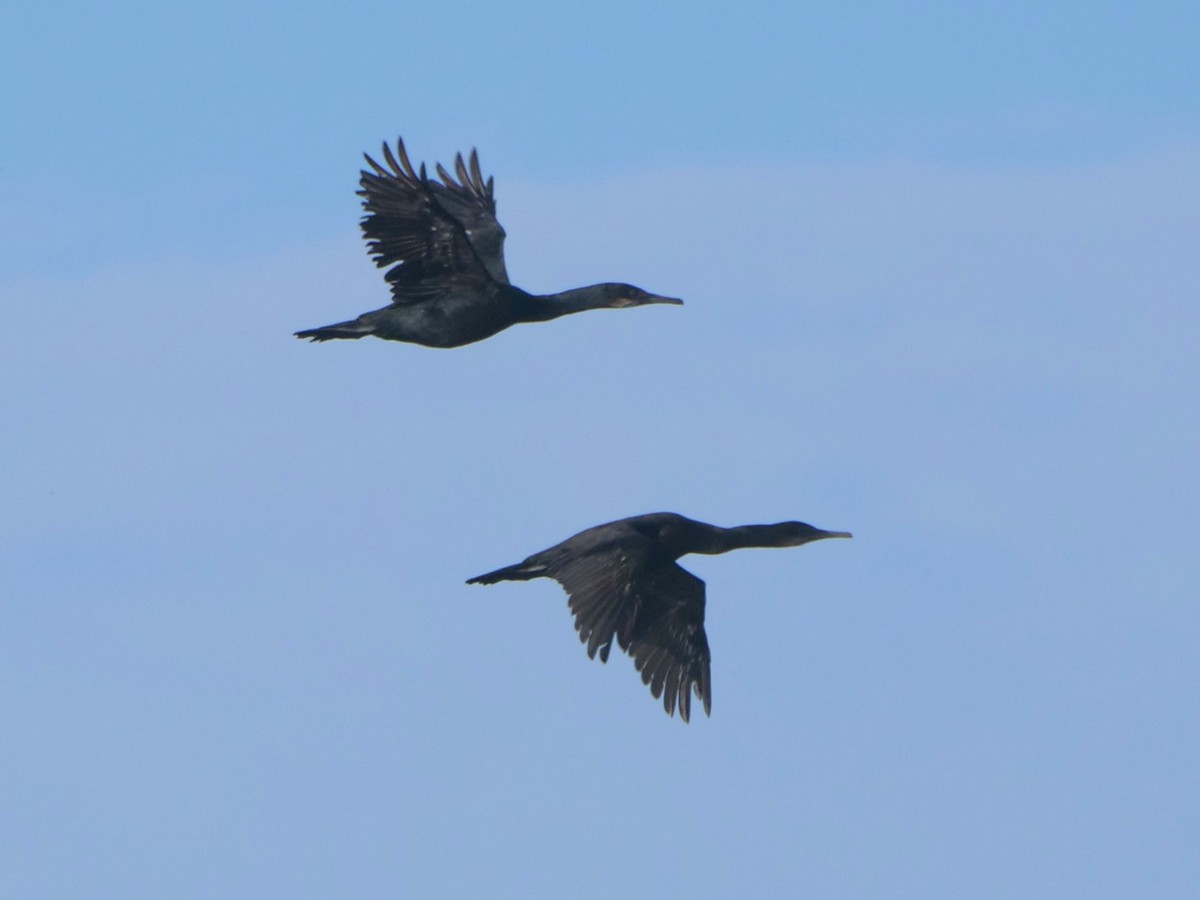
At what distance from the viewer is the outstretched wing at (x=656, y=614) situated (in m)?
15.8

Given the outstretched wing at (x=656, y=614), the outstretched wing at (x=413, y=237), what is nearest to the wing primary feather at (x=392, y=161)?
the outstretched wing at (x=413, y=237)

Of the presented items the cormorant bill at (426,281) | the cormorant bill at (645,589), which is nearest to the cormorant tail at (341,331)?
the cormorant bill at (426,281)

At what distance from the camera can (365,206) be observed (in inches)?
631

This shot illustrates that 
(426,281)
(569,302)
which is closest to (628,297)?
(569,302)

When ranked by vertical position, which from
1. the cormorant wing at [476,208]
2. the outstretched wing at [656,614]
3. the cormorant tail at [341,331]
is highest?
the cormorant wing at [476,208]

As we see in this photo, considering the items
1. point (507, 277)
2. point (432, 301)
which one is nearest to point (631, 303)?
point (507, 277)

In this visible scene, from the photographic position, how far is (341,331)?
54.7ft

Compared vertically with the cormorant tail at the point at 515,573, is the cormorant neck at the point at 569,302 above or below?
above

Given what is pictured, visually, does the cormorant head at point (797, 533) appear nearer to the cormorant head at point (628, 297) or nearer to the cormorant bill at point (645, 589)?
the cormorant bill at point (645, 589)

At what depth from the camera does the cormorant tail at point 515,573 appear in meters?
15.9

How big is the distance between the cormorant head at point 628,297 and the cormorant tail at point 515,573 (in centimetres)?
273

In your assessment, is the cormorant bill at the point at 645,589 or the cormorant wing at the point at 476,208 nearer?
the cormorant bill at the point at 645,589

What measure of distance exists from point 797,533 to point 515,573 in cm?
219

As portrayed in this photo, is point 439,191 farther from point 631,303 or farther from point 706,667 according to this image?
point 706,667
